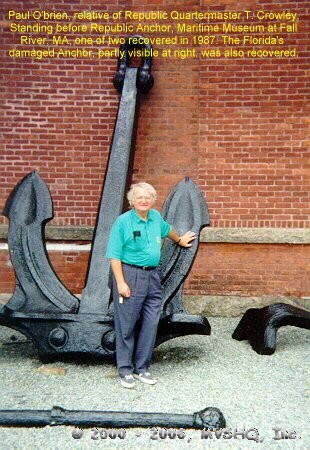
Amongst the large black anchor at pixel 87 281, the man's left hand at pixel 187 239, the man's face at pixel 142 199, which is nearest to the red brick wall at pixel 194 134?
the large black anchor at pixel 87 281

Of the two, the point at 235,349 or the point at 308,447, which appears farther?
the point at 235,349

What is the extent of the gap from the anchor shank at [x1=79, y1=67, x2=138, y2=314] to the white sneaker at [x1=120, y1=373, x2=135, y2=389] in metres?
0.47

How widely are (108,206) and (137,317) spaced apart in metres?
0.88

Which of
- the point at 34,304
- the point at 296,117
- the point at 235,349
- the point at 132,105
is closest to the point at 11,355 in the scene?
the point at 34,304

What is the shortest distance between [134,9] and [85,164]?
173 cm

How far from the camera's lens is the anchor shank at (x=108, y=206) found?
369 cm

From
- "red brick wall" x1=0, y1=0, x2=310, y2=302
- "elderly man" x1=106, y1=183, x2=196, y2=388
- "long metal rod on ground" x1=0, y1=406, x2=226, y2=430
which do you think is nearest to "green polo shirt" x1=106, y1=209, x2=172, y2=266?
"elderly man" x1=106, y1=183, x2=196, y2=388

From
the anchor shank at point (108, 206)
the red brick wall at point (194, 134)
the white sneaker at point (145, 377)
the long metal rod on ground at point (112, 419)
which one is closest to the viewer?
the long metal rod on ground at point (112, 419)

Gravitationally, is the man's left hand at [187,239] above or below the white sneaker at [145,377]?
above

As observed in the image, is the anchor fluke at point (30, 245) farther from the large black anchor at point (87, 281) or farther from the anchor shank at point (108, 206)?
the anchor shank at point (108, 206)

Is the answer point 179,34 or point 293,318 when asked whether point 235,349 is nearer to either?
point 293,318

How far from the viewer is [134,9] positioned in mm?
5582

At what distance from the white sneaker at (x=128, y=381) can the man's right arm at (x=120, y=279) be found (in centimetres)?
56

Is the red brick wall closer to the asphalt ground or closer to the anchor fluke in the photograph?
the asphalt ground
